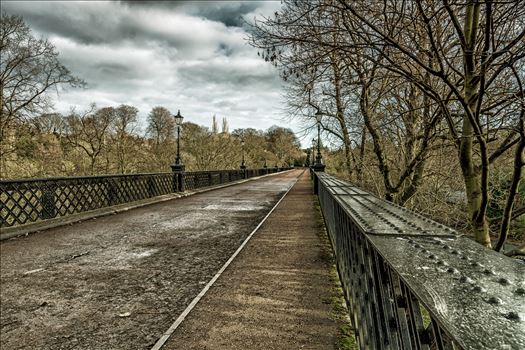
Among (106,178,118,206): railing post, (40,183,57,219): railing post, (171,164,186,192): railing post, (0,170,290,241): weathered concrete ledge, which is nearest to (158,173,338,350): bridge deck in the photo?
(0,170,290,241): weathered concrete ledge

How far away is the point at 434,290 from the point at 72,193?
37.9ft

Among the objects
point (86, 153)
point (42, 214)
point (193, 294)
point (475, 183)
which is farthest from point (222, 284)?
point (86, 153)

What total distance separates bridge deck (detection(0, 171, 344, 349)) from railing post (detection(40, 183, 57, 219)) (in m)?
1.08

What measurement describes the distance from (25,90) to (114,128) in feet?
49.7

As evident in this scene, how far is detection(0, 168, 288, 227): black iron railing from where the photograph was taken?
8602 mm

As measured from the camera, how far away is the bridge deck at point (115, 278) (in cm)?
329

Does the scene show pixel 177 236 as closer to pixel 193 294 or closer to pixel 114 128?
pixel 193 294

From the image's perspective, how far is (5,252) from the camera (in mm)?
6371

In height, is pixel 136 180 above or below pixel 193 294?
above

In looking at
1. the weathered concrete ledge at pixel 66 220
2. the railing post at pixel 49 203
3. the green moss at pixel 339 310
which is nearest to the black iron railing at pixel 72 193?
the railing post at pixel 49 203

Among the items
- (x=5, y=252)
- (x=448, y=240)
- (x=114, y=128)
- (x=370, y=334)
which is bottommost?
(x=5, y=252)

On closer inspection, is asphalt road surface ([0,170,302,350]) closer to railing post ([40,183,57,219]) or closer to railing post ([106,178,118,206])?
railing post ([40,183,57,219])

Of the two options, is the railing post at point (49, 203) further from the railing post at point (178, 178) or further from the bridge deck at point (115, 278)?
the railing post at point (178, 178)

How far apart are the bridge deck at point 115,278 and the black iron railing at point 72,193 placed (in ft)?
3.84
